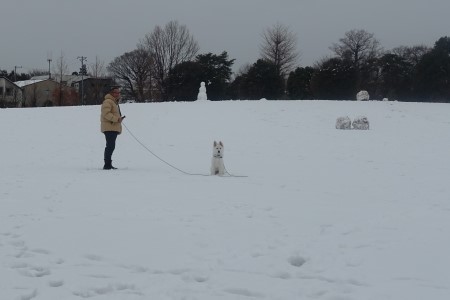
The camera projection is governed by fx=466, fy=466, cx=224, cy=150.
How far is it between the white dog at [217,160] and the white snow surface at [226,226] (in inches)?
16.0

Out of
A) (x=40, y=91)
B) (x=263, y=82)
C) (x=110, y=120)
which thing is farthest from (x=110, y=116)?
(x=40, y=91)

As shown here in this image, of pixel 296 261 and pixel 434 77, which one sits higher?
pixel 434 77

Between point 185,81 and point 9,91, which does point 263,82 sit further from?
point 9,91

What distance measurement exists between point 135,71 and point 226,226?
58.9 m

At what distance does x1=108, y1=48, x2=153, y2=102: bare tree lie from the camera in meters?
60.0

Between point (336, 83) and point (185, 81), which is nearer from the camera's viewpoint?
point (336, 83)

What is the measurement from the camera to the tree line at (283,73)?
44.7 meters

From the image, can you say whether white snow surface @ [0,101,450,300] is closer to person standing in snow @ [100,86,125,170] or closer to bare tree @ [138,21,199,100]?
person standing in snow @ [100,86,125,170]

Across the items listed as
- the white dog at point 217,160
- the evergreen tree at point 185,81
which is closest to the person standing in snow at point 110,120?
the white dog at point 217,160

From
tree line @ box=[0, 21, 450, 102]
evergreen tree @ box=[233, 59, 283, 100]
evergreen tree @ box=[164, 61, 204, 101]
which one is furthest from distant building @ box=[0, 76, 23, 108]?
evergreen tree @ box=[233, 59, 283, 100]

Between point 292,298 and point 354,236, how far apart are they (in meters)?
2.20

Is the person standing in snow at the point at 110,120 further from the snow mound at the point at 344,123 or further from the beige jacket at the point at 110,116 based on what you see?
the snow mound at the point at 344,123

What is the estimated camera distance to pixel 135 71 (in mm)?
62969

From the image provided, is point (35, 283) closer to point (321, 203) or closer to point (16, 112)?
point (321, 203)
